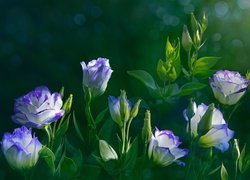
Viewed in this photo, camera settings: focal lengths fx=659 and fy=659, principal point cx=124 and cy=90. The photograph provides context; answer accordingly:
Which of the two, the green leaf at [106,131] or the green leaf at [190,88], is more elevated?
the green leaf at [190,88]

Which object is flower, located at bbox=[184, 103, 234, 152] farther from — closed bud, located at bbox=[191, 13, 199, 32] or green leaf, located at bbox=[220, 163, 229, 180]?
closed bud, located at bbox=[191, 13, 199, 32]

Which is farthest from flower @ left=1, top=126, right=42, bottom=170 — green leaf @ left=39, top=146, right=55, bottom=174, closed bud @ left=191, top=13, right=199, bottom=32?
closed bud @ left=191, top=13, right=199, bottom=32

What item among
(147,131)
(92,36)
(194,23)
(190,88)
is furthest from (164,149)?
(92,36)

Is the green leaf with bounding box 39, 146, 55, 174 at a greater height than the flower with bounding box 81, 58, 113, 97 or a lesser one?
lesser

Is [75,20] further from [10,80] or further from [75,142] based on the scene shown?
[75,142]

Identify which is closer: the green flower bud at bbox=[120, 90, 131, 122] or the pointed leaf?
the green flower bud at bbox=[120, 90, 131, 122]

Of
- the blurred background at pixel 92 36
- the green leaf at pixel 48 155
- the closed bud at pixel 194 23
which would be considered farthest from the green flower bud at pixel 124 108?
the blurred background at pixel 92 36

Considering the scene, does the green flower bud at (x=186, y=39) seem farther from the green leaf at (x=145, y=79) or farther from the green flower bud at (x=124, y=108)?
the green flower bud at (x=124, y=108)
